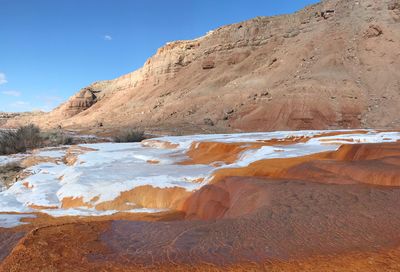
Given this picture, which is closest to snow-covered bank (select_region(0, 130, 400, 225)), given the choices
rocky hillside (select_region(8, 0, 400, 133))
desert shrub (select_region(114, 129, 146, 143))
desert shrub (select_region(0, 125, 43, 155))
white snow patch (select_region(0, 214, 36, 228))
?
white snow patch (select_region(0, 214, 36, 228))

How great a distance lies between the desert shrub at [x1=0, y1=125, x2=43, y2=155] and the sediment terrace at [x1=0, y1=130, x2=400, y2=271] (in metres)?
5.91

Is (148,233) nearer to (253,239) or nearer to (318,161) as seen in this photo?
(253,239)

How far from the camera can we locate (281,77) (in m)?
26.1

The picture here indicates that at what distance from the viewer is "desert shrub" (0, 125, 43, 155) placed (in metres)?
13.6

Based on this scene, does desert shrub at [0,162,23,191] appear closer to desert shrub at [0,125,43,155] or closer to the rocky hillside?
desert shrub at [0,125,43,155]

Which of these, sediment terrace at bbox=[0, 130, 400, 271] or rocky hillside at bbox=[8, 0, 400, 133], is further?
rocky hillside at bbox=[8, 0, 400, 133]

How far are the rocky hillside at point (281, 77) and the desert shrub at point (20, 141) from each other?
824 centimetres

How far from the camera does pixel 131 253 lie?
2.69 m

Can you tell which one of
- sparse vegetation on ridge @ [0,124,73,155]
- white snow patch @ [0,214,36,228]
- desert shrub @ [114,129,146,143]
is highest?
sparse vegetation on ridge @ [0,124,73,155]

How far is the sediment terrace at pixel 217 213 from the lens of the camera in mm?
2500

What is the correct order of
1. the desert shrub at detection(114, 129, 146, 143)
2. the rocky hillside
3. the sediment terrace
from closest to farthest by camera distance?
1. the sediment terrace
2. the desert shrub at detection(114, 129, 146, 143)
3. the rocky hillside

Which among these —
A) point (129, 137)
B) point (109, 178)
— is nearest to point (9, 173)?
point (109, 178)

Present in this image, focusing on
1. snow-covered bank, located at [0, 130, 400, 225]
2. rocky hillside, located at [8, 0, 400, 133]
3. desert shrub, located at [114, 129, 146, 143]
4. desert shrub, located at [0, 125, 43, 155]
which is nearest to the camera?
snow-covered bank, located at [0, 130, 400, 225]

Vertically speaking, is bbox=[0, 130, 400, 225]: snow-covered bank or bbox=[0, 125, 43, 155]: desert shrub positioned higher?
bbox=[0, 125, 43, 155]: desert shrub
